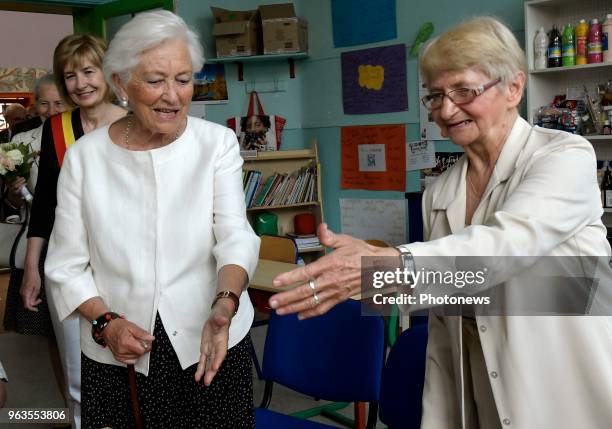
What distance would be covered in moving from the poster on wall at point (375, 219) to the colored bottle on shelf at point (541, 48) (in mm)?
1815

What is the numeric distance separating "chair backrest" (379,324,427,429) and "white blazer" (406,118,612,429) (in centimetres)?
63

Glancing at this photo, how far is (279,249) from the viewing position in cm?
454

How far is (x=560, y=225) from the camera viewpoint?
1.30 meters

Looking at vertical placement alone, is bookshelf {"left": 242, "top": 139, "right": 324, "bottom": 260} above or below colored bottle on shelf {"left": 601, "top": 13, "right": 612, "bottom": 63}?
below

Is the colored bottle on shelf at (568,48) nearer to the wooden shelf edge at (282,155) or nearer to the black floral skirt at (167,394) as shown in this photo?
the wooden shelf edge at (282,155)

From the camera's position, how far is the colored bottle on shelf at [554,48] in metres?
4.37

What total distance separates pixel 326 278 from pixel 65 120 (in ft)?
5.55

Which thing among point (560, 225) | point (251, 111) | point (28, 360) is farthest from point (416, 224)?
point (560, 225)

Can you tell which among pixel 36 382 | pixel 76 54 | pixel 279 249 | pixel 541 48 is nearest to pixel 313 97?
pixel 279 249

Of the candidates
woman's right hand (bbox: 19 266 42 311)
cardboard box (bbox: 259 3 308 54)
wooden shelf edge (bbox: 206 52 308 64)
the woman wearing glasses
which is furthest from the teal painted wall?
the woman wearing glasses

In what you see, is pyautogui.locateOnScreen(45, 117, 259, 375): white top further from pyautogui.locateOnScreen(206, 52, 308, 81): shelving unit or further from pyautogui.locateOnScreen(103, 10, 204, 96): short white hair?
pyautogui.locateOnScreen(206, 52, 308, 81): shelving unit

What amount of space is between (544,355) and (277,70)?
18.6ft

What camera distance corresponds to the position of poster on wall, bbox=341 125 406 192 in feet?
19.6

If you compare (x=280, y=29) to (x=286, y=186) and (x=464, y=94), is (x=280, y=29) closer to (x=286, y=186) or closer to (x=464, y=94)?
(x=286, y=186)
